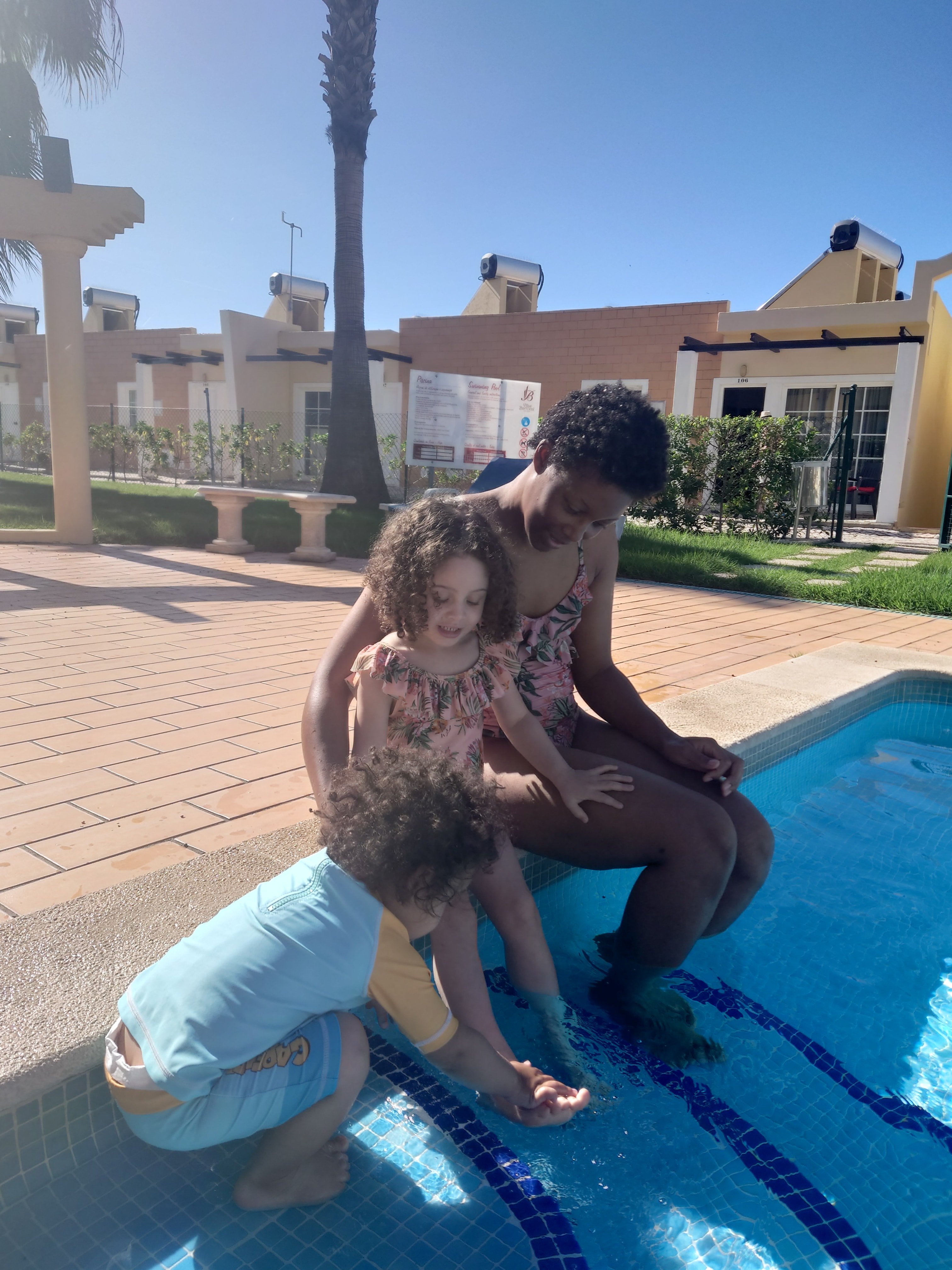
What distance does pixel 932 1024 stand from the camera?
2.26 metres

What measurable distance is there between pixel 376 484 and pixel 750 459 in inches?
208

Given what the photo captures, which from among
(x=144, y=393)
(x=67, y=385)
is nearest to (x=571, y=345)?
(x=67, y=385)

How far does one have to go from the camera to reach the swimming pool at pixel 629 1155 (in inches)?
55.0

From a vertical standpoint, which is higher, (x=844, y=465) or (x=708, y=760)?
(x=844, y=465)

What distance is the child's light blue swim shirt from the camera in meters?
1.27

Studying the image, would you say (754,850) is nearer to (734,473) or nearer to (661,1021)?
(661,1021)

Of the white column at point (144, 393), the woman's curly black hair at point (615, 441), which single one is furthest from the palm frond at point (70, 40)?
the woman's curly black hair at point (615, 441)

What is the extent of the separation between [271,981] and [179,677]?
2955 millimetres

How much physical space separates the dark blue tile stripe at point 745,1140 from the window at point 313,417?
1935cm

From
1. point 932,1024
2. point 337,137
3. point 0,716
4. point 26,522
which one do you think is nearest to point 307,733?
Result: point 932,1024

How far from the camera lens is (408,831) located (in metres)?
1.38

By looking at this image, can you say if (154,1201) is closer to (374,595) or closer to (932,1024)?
(374,595)

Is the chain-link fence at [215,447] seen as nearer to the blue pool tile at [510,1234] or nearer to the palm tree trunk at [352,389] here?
the palm tree trunk at [352,389]

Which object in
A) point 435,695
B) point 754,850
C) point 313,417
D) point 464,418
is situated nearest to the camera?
point 435,695
